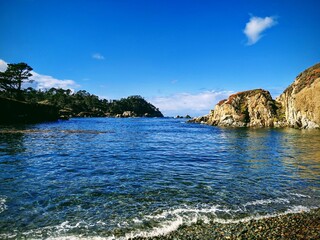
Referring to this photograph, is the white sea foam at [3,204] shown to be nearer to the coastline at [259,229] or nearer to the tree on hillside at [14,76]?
the coastline at [259,229]

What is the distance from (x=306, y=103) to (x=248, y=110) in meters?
25.6

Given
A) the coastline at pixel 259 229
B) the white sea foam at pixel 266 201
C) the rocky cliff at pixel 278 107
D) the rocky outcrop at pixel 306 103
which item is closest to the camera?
the coastline at pixel 259 229

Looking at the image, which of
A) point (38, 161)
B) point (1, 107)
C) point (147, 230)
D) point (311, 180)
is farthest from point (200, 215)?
point (1, 107)

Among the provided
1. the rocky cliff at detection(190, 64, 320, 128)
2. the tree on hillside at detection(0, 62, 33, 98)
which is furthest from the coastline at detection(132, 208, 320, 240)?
the tree on hillside at detection(0, 62, 33, 98)

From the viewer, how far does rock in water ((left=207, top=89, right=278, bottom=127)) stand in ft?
306

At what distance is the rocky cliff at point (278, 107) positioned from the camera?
7406cm

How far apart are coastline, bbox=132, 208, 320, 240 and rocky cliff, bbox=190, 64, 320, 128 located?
7285cm

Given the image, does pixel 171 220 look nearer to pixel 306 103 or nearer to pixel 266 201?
pixel 266 201

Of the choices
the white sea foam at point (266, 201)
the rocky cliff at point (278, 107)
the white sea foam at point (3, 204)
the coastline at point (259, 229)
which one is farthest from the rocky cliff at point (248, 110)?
the white sea foam at point (3, 204)

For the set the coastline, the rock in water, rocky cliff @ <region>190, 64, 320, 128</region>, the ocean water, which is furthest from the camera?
the rock in water

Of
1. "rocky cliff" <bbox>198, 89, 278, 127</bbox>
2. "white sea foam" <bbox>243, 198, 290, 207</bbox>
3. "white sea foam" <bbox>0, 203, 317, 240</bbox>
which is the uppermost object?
"rocky cliff" <bbox>198, 89, 278, 127</bbox>

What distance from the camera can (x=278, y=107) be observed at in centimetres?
9862

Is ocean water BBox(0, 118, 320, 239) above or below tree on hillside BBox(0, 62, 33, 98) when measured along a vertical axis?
below

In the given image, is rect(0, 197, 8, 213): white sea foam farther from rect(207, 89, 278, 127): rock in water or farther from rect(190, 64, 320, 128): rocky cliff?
rect(207, 89, 278, 127): rock in water
